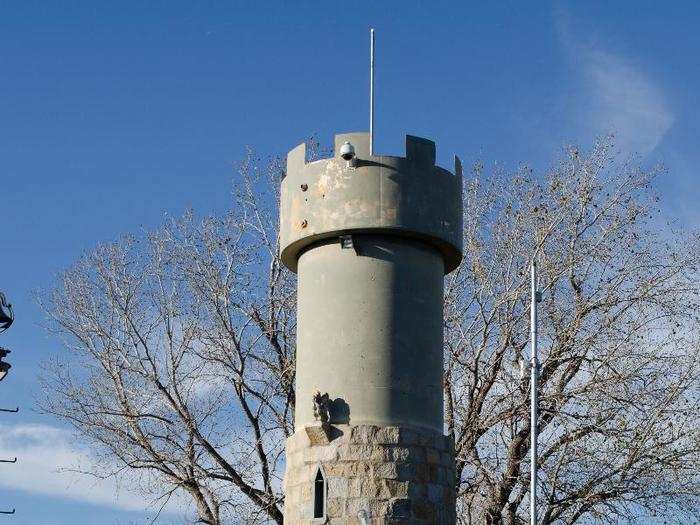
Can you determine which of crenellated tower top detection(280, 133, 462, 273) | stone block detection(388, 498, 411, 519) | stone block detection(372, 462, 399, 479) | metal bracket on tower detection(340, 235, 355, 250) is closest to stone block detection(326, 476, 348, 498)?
stone block detection(372, 462, 399, 479)

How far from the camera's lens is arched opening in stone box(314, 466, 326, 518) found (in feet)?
41.7

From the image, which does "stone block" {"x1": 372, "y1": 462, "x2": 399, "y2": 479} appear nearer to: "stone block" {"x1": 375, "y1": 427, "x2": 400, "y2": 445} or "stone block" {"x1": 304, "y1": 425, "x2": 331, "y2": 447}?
"stone block" {"x1": 375, "y1": 427, "x2": 400, "y2": 445}

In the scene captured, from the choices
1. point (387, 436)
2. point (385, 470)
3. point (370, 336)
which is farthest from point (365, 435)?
point (370, 336)

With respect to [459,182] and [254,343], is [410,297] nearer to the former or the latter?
[459,182]

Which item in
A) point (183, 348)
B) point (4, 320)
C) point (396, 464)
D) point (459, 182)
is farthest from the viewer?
point (183, 348)

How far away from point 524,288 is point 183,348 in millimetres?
6314

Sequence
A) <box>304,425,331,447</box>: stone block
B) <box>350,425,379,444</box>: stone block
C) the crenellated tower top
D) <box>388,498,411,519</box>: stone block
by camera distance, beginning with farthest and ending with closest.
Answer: the crenellated tower top < <box>304,425,331,447</box>: stone block < <box>350,425,379,444</box>: stone block < <box>388,498,411,519</box>: stone block

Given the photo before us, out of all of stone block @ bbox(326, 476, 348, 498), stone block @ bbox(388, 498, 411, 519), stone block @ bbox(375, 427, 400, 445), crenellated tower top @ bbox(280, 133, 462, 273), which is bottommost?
stone block @ bbox(388, 498, 411, 519)

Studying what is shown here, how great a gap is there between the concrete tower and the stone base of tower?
0.01 m

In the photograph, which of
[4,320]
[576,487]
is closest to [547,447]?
[576,487]

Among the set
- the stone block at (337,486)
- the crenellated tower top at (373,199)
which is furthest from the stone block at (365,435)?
the crenellated tower top at (373,199)

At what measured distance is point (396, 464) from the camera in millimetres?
12719

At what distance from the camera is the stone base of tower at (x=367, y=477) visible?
1260 centimetres

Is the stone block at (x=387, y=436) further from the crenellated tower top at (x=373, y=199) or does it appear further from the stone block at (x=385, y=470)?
the crenellated tower top at (x=373, y=199)
